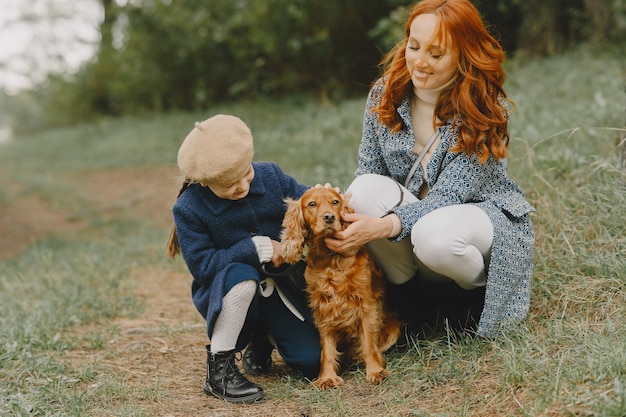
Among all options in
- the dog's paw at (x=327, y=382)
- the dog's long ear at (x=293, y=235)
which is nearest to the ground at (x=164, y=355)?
the dog's paw at (x=327, y=382)

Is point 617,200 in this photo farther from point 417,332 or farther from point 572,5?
point 572,5

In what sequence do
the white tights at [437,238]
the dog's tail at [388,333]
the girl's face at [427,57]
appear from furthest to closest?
the dog's tail at [388,333] < the girl's face at [427,57] < the white tights at [437,238]

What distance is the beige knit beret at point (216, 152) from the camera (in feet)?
8.95

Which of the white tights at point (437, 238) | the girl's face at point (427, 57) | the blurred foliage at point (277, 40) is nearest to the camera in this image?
the white tights at point (437, 238)

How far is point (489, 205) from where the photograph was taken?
113 inches

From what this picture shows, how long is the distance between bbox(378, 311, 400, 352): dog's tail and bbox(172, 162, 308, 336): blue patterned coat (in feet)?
2.25

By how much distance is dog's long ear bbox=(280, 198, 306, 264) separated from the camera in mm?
2850

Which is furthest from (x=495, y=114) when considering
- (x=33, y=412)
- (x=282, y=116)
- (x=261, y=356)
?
(x=282, y=116)

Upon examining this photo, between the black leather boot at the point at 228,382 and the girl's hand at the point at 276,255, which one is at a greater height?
the girl's hand at the point at 276,255

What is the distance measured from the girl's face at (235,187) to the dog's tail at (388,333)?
0.92m

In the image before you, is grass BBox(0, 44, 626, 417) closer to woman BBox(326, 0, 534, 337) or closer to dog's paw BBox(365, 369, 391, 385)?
dog's paw BBox(365, 369, 391, 385)

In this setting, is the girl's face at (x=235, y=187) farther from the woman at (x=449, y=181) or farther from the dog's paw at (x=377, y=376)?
the dog's paw at (x=377, y=376)

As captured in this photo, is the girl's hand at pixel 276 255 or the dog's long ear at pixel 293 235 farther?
the girl's hand at pixel 276 255

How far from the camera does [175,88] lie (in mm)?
15828
